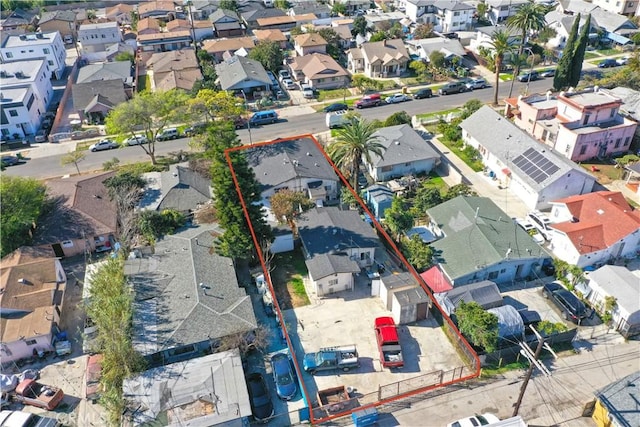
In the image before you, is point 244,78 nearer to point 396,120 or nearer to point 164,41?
point 396,120

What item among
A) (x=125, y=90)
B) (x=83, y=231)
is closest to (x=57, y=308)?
(x=83, y=231)

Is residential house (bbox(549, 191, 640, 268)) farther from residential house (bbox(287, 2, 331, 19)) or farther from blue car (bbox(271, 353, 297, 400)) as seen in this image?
residential house (bbox(287, 2, 331, 19))

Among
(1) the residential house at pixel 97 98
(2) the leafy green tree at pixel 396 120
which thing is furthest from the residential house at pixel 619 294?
(1) the residential house at pixel 97 98

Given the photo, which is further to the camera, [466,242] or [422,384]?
[466,242]

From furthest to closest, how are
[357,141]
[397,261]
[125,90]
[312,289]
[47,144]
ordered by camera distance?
[125,90] → [47,144] → [357,141] → [397,261] → [312,289]

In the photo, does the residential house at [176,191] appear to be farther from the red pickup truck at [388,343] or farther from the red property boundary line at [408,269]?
the red pickup truck at [388,343]

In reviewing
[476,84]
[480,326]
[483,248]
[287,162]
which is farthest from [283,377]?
[476,84]

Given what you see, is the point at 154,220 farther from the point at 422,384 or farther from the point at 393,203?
the point at 422,384

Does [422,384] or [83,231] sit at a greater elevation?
[83,231]
